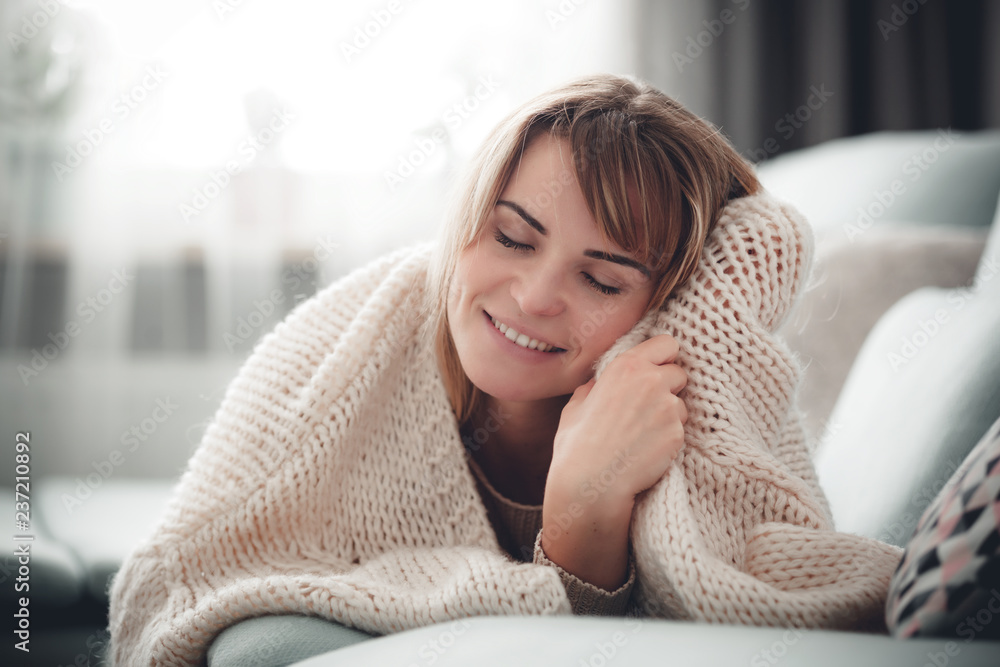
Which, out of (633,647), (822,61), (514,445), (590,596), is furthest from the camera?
(822,61)

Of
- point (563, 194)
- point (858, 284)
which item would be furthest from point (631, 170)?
point (858, 284)

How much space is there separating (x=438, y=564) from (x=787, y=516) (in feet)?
1.26

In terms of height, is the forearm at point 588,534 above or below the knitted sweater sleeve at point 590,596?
above

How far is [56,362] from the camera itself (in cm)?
212

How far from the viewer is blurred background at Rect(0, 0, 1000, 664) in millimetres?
2043

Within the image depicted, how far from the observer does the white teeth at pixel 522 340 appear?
913 millimetres

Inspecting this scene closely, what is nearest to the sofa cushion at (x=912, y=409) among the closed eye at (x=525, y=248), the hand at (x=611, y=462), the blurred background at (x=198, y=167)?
the hand at (x=611, y=462)

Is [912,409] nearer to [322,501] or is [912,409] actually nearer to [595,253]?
[595,253]

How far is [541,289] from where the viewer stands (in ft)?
2.81

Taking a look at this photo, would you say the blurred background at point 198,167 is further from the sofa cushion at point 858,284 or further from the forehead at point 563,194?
the forehead at point 563,194

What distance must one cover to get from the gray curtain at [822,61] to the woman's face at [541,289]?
174 centimetres

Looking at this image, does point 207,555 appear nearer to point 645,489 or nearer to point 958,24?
point 645,489

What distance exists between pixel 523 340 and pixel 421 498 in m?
0.24

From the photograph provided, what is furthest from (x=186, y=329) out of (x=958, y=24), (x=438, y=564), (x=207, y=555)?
(x=958, y=24)
